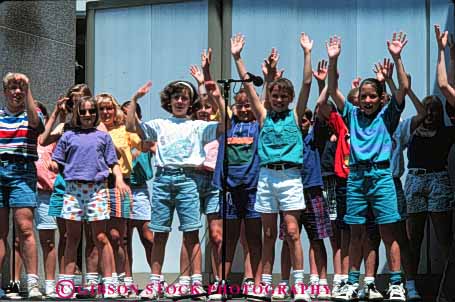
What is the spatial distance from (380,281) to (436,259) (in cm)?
53

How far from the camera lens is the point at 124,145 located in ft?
29.9

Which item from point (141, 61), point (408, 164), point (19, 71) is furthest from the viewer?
point (141, 61)

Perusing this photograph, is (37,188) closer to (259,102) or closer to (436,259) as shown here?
(259,102)

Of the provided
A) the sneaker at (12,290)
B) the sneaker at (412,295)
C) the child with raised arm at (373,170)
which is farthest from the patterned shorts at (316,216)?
the sneaker at (12,290)

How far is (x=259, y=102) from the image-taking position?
328 inches

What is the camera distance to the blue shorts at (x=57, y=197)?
28.5ft

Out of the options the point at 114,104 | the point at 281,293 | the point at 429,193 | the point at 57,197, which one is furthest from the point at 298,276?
the point at 114,104

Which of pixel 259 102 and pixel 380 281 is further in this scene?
pixel 380 281

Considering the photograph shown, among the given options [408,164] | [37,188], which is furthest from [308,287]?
[37,188]

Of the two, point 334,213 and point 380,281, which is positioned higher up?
point 334,213

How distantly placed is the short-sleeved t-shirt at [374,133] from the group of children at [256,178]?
1cm

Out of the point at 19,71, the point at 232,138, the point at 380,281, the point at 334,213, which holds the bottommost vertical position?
the point at 380,281

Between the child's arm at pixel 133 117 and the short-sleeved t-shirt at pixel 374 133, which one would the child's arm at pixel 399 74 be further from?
the child's arm at pixel 133 117

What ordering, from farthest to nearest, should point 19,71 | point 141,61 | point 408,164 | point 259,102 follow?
point 141,61 → point 19,71 → point 408,164 → point 259,102
